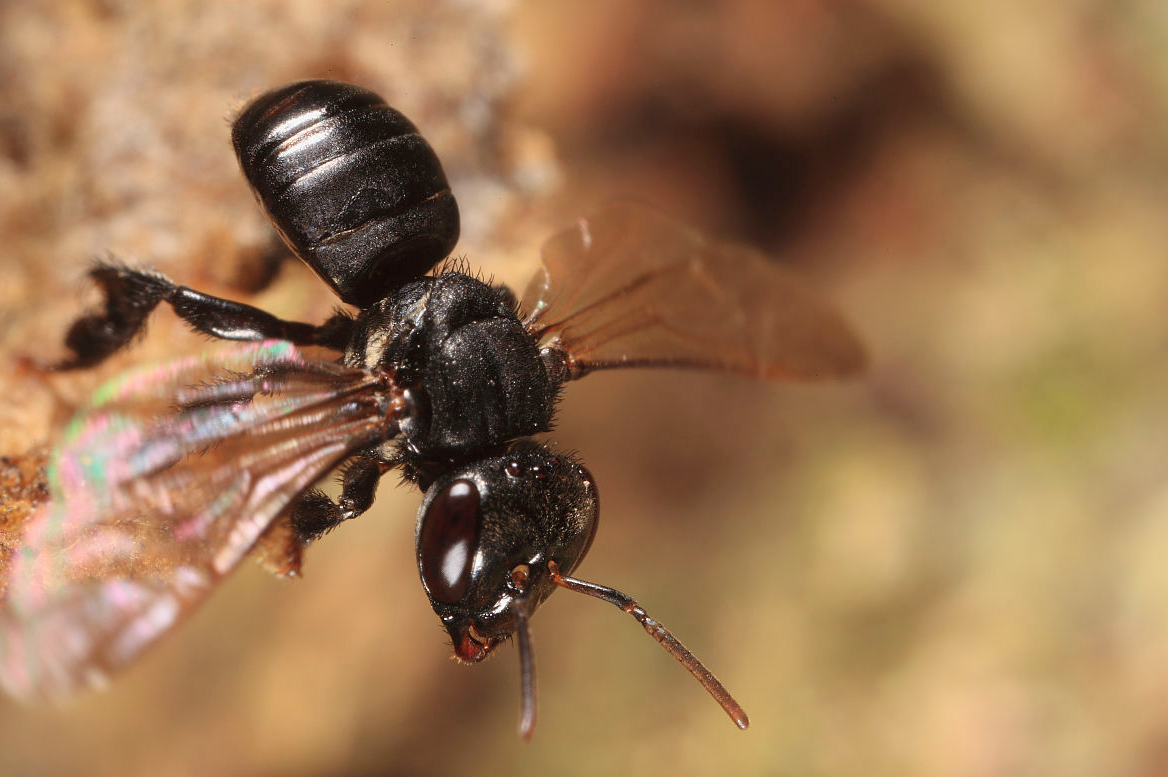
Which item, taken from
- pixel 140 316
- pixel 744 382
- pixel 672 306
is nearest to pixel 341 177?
pixel 140 316

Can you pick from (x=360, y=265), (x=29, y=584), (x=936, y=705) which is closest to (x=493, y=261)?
(x=360, y=265)

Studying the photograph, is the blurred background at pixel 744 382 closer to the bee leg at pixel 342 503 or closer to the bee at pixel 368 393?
the bee at pixel 368 393

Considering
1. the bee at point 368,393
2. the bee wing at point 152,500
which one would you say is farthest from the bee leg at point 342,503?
the bee wing at point 152,500

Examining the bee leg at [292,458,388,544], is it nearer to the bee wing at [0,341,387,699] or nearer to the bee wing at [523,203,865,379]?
the bee wing at [0,341,387,699]

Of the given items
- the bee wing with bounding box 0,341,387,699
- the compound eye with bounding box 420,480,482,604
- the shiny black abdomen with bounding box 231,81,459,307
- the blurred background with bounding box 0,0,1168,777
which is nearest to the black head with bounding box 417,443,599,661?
the compound eye with bounding box 420,480,482,604

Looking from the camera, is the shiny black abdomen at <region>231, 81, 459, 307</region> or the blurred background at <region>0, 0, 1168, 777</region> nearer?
the shiny black abdomen at <region>231, 81, 459, 307</region>

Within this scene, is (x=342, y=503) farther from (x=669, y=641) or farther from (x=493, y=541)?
(x=669, y=641)
